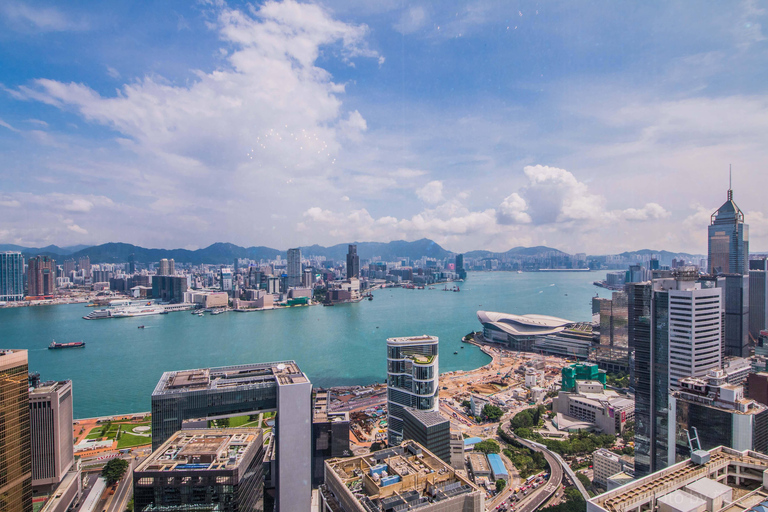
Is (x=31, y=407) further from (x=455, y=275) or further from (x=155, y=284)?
(x=455, y=275)

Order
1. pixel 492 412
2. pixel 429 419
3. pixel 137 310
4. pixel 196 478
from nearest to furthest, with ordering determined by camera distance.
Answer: pixel 196 478, pixel 429 419, pixel 492 412, pixel 137 310

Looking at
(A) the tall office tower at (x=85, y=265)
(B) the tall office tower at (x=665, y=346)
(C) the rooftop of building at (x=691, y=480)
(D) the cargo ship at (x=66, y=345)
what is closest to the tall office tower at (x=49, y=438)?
(C) the rooftop of building at (x=691, y=480)

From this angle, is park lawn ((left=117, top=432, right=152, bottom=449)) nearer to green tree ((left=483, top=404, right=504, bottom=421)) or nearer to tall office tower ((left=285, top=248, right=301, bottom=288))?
green tree ((left=483, top=404, right=504, bottom=421))

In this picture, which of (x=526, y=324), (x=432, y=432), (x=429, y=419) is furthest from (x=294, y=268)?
(x=432, y=432)

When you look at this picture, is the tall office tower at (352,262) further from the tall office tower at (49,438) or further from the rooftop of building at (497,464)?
the tall office tower at (49,438)

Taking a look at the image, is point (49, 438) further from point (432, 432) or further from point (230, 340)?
point (230, 340)
